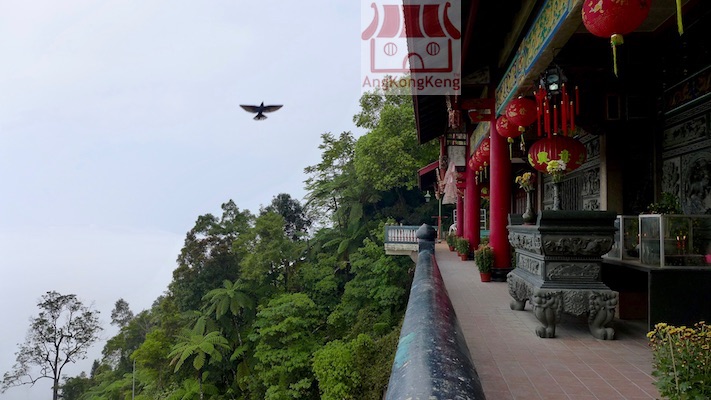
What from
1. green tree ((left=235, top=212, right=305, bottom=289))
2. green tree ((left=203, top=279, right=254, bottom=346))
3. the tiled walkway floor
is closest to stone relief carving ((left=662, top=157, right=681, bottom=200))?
the tiled walkway floor

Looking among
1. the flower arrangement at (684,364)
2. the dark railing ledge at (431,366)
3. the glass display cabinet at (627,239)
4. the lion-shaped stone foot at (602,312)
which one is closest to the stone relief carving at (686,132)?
the glass display cabinet at (627,239)

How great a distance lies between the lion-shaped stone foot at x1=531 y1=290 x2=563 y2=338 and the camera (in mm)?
4180

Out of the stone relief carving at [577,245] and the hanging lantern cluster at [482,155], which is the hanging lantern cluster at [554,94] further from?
the hanging lantern cluster at [482,155]

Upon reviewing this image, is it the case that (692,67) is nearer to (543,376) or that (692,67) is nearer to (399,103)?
(543,376)

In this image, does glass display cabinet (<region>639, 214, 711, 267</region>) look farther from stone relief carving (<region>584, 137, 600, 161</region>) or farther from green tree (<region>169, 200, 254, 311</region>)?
green tree (<region>169, 200, 254, 311</region>)

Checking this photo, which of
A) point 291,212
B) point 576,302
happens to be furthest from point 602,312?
point 291,212

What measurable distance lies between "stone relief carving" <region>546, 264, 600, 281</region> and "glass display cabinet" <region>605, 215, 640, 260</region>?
1047mm

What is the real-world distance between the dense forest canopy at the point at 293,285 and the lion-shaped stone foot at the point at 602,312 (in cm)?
1057

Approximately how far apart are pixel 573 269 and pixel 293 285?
21.2 metres

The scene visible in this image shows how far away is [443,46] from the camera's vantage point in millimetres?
6672

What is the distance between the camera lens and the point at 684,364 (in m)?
2.10

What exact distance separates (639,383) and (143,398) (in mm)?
24189

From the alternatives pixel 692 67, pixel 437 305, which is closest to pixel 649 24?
pixel 692 67

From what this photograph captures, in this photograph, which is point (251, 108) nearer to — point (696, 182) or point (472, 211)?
point (472, 211)
